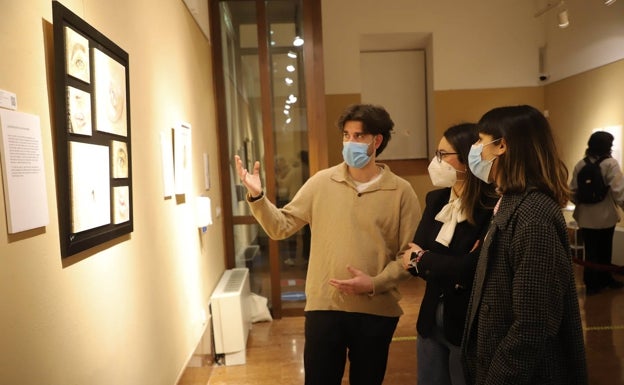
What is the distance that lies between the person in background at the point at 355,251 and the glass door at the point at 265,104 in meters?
2.33

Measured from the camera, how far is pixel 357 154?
1.88 metres

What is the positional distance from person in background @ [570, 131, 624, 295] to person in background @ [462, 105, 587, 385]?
3554 mm

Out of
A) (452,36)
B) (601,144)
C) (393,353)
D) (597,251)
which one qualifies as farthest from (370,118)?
(452,36)

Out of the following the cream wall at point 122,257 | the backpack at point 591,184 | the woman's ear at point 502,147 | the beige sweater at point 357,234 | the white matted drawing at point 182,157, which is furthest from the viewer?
the backpack at point 591,184

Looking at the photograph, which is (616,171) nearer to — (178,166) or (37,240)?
(178,166)

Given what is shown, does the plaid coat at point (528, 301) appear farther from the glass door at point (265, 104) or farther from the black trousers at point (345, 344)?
the glass door at point (265, 104)

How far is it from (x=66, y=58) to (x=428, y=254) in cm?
138

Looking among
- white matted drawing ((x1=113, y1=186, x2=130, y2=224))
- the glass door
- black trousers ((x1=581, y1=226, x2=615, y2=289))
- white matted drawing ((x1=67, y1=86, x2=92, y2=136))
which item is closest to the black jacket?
white matted drawing ((x1=113, y1=186, x2=130, y2=224))

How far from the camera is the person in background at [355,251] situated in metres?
1.82

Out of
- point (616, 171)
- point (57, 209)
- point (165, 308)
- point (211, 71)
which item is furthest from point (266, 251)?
point (616, 171)

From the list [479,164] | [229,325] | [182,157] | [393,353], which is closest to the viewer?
[479,164]

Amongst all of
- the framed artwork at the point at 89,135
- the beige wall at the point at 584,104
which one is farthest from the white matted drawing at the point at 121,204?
the beige wall at the point at 584,104

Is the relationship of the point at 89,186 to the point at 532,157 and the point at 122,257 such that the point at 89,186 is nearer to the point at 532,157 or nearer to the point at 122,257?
the point at 122,257

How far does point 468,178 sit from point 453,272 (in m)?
0.39
